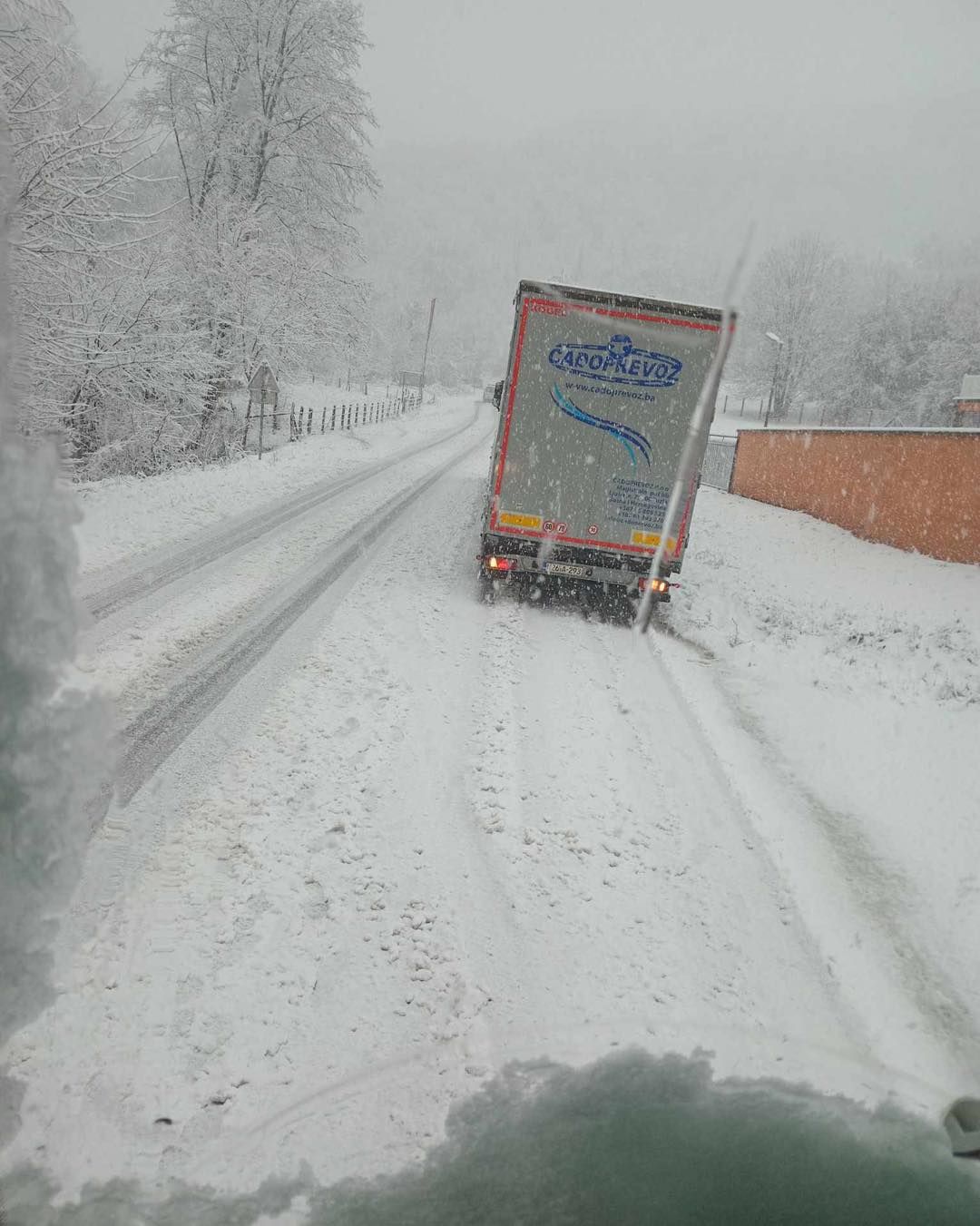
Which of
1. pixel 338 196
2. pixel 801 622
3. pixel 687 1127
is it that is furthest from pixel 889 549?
pixel 338 196

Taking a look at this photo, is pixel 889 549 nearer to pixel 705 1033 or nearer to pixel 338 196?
pixel 705 1033

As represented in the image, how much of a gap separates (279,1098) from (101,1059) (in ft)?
2.24

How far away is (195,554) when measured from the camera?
1014 centimetres

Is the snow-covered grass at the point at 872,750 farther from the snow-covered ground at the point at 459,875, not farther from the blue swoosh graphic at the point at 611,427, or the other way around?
the blue swoosh graphic at the point at 611,427

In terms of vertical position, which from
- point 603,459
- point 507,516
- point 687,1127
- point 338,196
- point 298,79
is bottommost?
point 687,1127

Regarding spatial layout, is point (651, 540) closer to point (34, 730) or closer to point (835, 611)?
point (835, 611)

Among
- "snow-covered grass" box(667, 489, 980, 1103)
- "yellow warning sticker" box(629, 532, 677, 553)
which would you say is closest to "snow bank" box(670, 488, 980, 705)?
"snow-covered grass" box(667, 489, 980, 1103)

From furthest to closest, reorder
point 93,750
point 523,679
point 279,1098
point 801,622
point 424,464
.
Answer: point 424,464 → point 801,622 → point 523,679 → point 279,1098 → point 93,750

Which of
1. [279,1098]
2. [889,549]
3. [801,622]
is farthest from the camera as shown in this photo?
[889,549]

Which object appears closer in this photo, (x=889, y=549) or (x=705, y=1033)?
(x=705, y=1033)

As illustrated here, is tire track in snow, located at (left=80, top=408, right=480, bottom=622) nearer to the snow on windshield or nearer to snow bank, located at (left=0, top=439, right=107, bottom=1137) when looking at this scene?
the snow on windshield

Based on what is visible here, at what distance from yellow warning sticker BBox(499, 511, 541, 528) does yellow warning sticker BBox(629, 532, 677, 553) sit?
1252mm

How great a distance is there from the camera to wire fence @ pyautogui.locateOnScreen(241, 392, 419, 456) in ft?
76.5

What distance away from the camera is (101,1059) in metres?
2.76
